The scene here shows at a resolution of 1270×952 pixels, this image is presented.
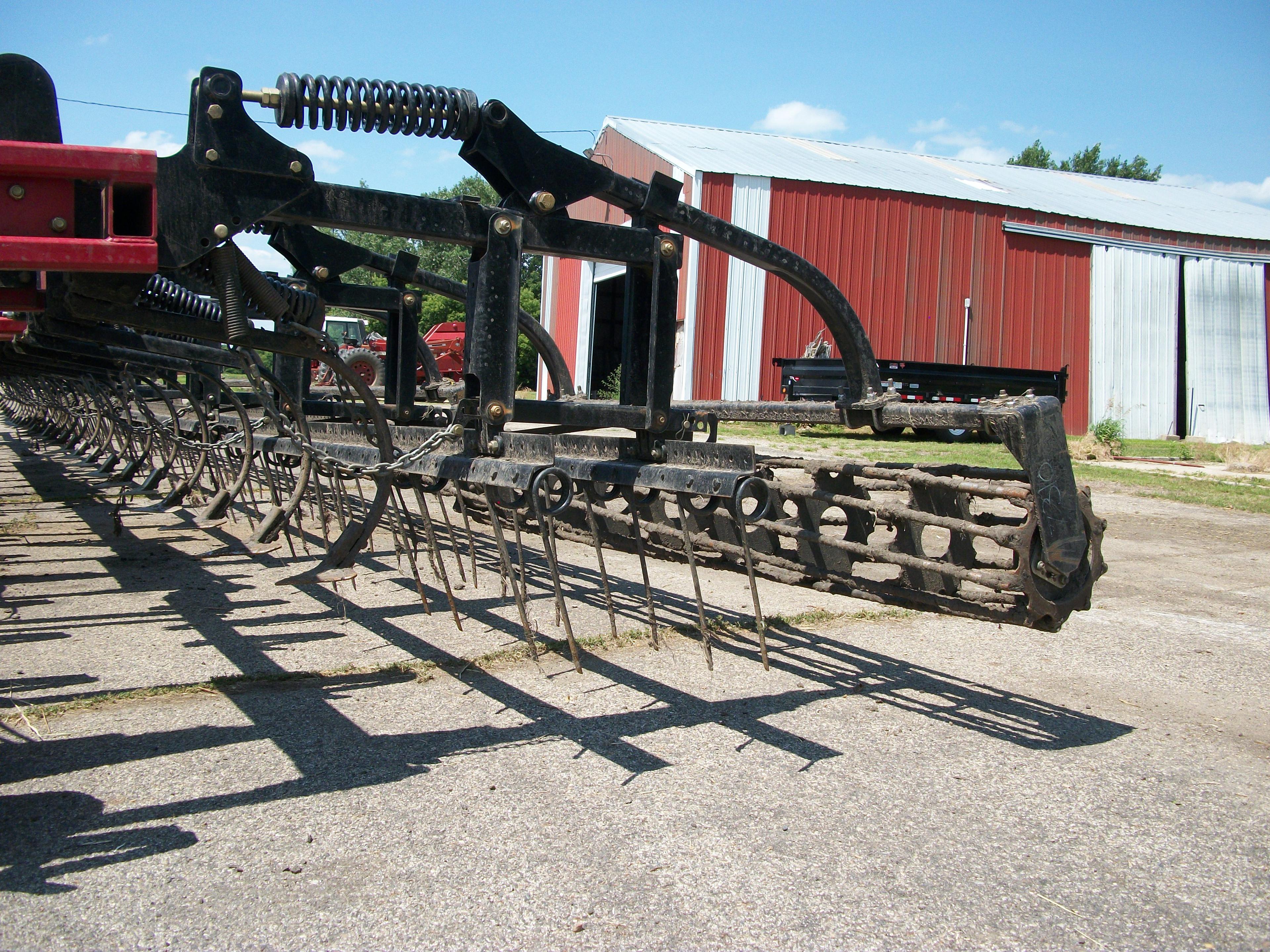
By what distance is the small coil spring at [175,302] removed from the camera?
370cm

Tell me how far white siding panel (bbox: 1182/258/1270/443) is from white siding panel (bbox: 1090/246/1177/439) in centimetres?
49

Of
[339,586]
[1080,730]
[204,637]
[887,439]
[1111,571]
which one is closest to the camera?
[1080,730]

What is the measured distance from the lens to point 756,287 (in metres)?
18.0

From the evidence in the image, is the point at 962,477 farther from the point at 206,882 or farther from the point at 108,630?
the point at 108,630

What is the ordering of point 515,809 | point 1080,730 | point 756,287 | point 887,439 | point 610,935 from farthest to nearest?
1. point 756,287
2. point 887,439
3. point 1080,730
4. point 515,809
5. point 610,935

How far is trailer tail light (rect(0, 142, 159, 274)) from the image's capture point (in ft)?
7.09

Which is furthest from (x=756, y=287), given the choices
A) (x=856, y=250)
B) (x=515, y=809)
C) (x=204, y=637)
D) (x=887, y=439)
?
(x=515, y=809)

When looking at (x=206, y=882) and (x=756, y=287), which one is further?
(x=756, y=287)

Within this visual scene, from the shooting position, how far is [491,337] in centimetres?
332

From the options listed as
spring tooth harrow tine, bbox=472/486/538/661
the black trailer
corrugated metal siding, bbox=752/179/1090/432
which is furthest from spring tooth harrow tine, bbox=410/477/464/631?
corrugated metal siding, bbox=752/179/1090/432

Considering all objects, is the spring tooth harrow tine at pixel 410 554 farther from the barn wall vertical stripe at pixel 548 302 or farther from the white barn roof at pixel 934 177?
the barn wall vertical stripe at pixel 548 302

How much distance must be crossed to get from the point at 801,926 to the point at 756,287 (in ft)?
54.2

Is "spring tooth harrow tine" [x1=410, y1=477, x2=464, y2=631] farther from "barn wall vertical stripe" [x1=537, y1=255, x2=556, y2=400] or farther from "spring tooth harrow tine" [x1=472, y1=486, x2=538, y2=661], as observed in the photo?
"barn wall vertical stripe" [x1=537, y1=255, x2=556, y2=400]

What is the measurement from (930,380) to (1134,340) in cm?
713
